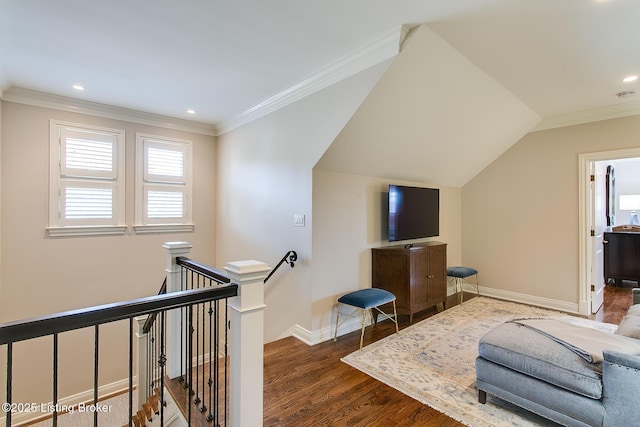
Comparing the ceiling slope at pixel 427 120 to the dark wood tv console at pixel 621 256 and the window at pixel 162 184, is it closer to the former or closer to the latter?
the window at pixel 162 184

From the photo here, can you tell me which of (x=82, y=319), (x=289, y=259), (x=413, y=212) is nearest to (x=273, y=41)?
(x=289, y=259)

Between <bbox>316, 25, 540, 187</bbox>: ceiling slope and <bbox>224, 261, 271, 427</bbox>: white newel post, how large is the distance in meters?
1.82

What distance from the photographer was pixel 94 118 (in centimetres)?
387

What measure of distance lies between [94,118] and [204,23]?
8.88ft

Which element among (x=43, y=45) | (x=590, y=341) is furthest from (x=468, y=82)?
(x=43, y=45)

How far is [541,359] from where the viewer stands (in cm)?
189

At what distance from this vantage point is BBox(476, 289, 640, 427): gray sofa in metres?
1.59

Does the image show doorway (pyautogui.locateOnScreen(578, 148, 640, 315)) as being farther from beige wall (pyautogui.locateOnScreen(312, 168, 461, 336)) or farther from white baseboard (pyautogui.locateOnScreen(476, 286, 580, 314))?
beige wall (pyautogui.locateOnScreen(312, 168, 461, 336))

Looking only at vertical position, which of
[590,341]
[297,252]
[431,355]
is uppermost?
[297,252]

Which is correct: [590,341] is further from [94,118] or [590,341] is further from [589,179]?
[94,118]

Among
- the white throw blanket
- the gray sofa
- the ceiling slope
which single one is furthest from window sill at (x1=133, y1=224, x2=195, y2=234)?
the white throw blanket

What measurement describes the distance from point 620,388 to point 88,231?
513 cm

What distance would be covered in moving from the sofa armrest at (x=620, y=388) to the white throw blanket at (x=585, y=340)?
0.13 meters

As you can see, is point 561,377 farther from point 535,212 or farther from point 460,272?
point 535,212
